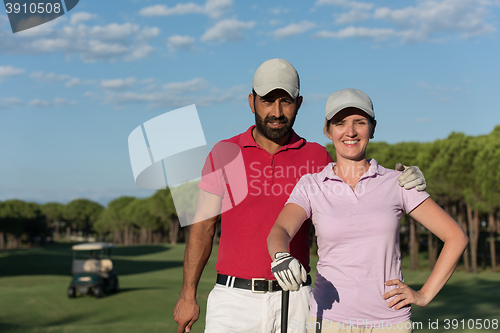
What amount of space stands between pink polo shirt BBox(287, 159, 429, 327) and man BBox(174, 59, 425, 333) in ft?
2.99

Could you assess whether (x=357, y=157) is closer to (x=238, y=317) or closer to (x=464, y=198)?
(x=238, y=317)

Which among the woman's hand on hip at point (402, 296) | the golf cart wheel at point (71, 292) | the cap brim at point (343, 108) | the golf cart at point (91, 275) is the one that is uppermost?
the cap brim at point (343, 108)

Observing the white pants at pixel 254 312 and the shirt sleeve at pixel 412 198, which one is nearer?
the shirt sleeve at pixel 412 198

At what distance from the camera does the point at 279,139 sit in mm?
4047

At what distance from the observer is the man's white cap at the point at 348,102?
2895 millimetres

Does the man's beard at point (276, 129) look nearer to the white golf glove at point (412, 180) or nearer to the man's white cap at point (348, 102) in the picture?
the man's white cap at point (348, 102)

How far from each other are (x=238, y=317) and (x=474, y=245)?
34781 millimetres

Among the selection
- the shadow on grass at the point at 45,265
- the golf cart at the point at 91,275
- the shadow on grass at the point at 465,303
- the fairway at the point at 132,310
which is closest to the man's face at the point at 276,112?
the fairway at the point at 132,310

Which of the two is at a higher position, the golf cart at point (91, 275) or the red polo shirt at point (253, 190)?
the red polo shirt at point (253, 190)

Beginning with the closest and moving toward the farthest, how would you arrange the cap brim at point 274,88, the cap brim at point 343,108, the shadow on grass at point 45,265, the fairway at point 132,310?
the cap brim at point 343,108 → the cap brim at point 274,88 → the fairway at point 132,310 → the shadow on grass at point 45,265

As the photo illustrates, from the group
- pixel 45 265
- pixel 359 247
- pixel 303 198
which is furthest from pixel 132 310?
pixel 45 265

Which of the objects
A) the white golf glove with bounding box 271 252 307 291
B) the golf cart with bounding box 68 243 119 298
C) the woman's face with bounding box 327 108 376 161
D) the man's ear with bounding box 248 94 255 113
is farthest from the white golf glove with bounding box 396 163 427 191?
the golf cart with bounding box 68 243 119 298

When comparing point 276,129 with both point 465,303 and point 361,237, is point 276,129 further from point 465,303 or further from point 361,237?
point 465,303

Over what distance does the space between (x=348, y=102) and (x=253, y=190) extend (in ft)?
4.25
